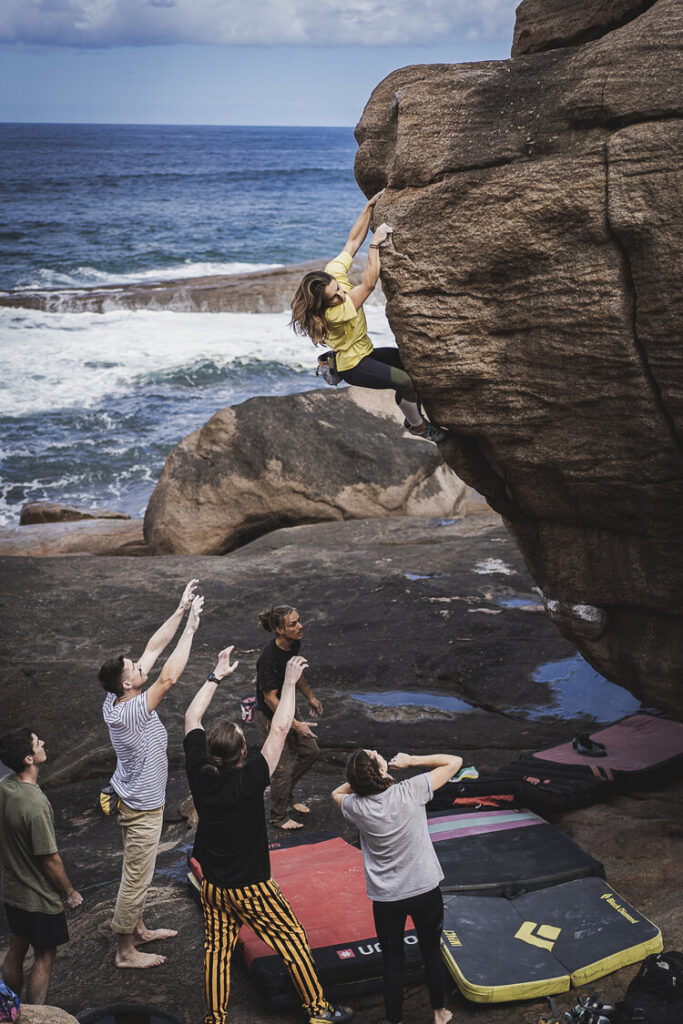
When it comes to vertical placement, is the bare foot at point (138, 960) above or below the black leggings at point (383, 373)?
below

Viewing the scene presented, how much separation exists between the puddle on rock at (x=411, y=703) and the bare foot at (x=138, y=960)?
138 inches

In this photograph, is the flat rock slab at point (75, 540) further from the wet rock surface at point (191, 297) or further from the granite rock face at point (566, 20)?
the wet rock surface at point (191, 297)

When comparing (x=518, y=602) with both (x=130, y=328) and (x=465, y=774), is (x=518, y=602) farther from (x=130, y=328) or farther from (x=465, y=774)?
(x=130, y=328)

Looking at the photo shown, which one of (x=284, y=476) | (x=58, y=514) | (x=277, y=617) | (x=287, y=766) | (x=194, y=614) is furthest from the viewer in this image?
(x=58, y=514)

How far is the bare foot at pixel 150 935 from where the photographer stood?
5664 millimetres

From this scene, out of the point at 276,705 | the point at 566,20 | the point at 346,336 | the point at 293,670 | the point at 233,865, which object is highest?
the point at 566,20

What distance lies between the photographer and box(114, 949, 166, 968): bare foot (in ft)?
17.9

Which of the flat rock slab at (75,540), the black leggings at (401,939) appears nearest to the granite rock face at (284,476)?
the flat rock slab at (75,540)

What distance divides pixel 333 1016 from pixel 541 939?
1257 millimetres

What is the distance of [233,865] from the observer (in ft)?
15.3

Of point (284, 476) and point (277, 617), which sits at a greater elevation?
point (277, 617)

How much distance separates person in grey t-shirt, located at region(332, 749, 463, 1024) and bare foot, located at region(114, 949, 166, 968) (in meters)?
1.46

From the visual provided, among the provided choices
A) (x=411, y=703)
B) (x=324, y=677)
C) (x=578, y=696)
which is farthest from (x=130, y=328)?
(x=578, y=696)

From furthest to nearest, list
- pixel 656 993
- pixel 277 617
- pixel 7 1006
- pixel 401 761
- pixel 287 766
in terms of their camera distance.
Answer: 1. pixel 287 766
2. pixel 277 617
3. pixel 401 761
4. pixel 656 993
5. pixel 7 1006
